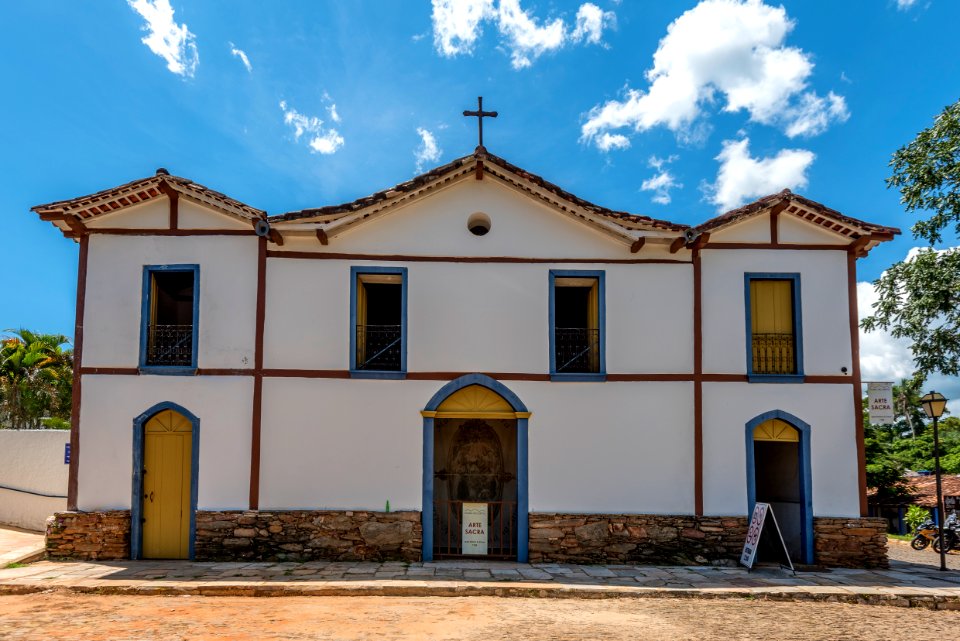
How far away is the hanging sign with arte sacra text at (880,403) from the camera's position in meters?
11.5

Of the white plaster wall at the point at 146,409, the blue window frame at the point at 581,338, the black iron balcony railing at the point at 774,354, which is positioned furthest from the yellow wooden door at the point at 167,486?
the black iron balcony railing at the point at 774,354

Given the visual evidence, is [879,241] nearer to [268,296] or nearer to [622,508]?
[622,508]

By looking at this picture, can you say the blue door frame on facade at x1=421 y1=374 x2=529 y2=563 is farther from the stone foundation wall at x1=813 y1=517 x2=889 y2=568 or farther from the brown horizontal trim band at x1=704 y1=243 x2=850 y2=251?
the stone foundation wall at x1=813 y1=517 x2=889 y2=568

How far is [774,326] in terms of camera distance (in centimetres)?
1180

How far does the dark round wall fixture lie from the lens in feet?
38.4

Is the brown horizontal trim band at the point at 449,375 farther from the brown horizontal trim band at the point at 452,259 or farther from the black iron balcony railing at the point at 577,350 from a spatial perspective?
the brown horizontal trim band at the point at 452,259

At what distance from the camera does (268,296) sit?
11305mm

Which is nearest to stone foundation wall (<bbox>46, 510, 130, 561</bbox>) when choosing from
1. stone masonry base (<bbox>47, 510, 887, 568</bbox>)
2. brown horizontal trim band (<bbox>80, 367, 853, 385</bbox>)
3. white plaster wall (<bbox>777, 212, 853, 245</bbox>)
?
stone masonry base (<bbox>47, 510, 887, 568</bbox>)

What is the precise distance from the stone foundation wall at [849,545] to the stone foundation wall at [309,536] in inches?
267

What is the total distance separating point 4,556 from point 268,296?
5.95 metres

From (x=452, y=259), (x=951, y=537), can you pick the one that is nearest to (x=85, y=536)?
(x=452, y=259)

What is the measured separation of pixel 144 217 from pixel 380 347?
4657 mm

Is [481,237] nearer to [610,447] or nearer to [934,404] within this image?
[610,447]

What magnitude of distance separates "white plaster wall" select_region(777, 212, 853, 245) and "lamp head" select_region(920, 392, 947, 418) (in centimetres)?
322
